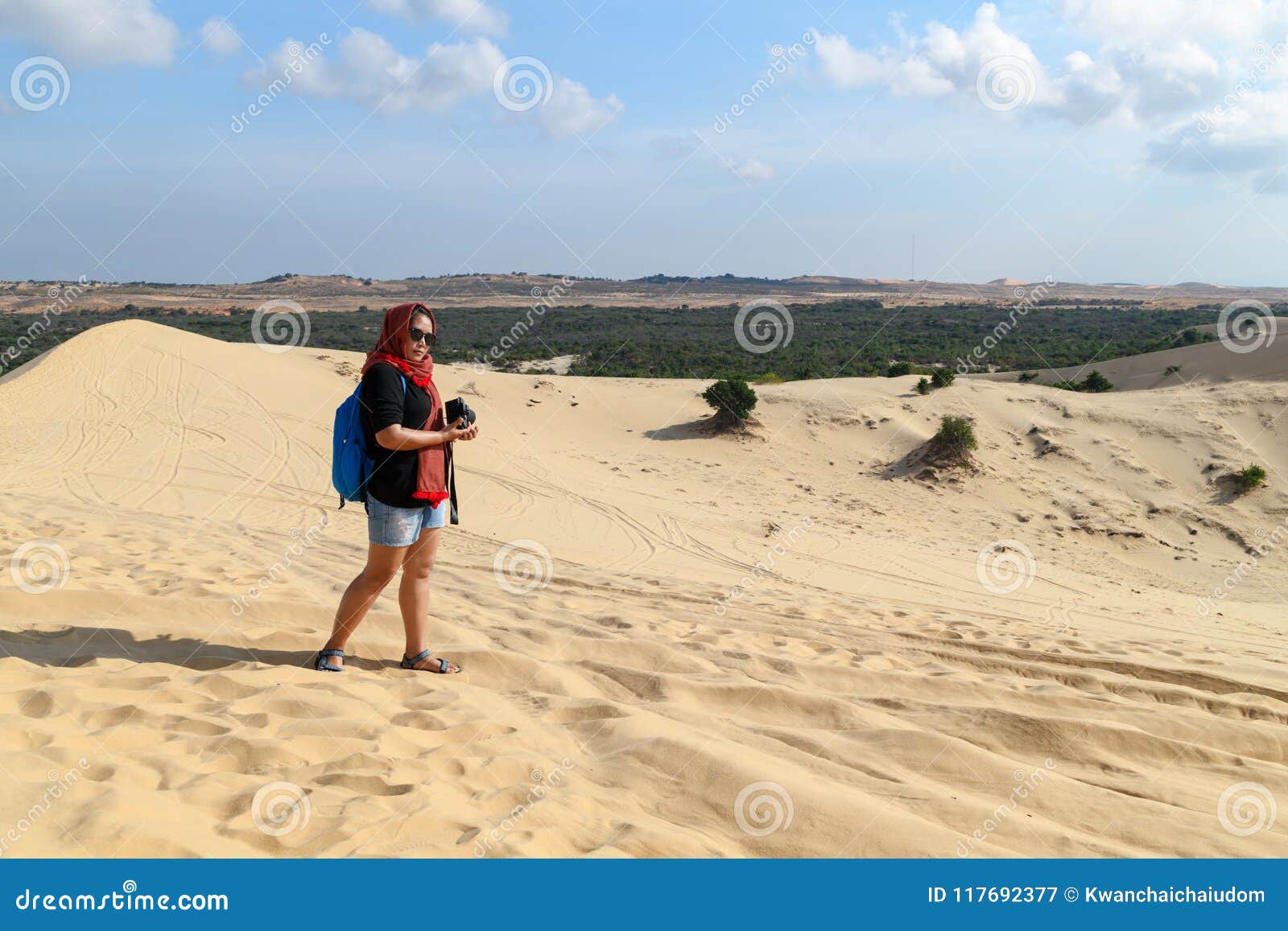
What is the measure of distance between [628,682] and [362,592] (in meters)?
1.38

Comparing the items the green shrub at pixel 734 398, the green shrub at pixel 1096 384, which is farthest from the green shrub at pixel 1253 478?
the green shrub at pixel 734 398

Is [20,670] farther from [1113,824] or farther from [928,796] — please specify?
[1113,824]

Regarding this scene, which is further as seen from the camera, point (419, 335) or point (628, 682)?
point (628, 682)

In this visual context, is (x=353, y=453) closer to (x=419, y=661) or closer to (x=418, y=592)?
(x=418, y=592)

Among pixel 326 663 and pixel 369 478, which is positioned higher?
pixel 369 478

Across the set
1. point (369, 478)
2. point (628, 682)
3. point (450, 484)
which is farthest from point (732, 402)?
point (369, 478)

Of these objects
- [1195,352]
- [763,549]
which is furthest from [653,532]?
[1195,352]

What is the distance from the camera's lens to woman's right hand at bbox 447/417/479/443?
162 inches

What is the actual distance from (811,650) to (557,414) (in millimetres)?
13173

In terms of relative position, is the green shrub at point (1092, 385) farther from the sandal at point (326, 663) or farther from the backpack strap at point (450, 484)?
the sandal at point (326, 663)

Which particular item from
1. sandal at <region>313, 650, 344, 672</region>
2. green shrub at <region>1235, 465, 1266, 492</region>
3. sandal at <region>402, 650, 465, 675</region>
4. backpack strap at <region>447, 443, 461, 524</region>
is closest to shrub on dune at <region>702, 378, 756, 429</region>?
green shrub at <region>1235, 465, 1266, 492</region>

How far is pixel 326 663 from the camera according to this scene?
14.0 ft

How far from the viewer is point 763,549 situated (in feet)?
32.4

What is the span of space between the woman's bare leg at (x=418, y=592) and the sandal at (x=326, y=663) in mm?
325
